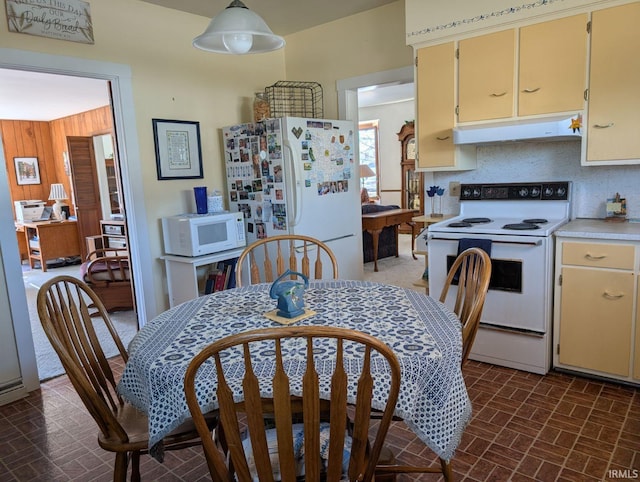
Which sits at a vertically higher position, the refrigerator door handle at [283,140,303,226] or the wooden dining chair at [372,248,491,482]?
the refrigerator door handle at [283,140,303,226]

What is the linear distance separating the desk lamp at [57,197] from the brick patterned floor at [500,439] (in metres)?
5.47

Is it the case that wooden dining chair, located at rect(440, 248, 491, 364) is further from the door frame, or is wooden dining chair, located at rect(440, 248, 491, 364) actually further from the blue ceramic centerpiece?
the door frame

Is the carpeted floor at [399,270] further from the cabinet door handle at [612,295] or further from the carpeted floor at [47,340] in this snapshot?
the carpeted floor at [47,340]

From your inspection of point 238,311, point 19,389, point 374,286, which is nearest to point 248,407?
point 238,311

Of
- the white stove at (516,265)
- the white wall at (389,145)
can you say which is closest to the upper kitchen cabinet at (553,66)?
the white stove at (516,265)

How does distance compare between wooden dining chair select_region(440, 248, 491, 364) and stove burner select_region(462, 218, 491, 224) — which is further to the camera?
stove burner select_region(462, 218, 491, 224)

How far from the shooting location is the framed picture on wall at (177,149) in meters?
3.47

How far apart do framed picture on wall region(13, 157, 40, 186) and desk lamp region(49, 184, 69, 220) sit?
1.69 feet

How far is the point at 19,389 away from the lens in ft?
9.18

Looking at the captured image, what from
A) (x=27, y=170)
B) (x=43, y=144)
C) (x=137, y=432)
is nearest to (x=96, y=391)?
(x=137, y=432)

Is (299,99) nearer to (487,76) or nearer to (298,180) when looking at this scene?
(298,180)

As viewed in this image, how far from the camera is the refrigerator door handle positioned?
3.39m

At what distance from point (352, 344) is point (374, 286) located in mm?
705

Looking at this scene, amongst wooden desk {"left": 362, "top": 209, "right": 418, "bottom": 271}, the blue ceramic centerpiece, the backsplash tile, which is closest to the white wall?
wooden desk {"left": 362, "top": 209, "right": 418, "bottom": 271}
